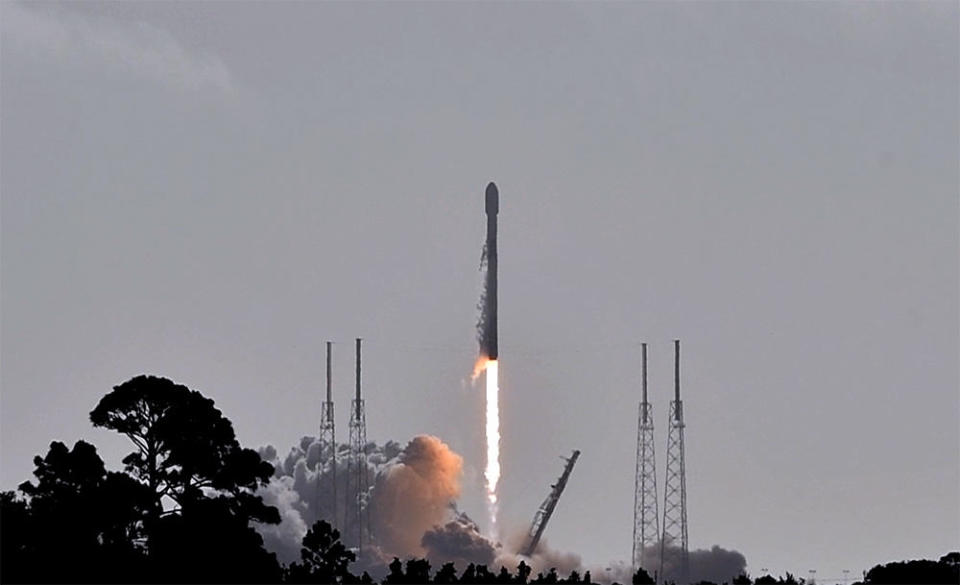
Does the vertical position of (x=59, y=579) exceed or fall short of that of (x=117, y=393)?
it falls short

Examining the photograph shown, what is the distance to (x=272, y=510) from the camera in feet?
603

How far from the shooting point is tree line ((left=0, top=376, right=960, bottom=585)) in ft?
579

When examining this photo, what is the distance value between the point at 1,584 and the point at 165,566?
8.98 m

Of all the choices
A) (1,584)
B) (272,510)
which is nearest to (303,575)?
(272,510)

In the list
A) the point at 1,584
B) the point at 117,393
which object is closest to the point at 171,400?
the point at 117,393

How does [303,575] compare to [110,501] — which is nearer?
[110,501]

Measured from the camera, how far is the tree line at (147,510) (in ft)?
579

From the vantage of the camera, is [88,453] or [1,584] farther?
[88,453]

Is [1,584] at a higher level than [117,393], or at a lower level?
lower

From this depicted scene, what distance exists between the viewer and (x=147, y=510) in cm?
18225

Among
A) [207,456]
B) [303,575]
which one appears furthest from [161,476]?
[303,575]

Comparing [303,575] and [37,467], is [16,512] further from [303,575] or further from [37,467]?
[303,575]

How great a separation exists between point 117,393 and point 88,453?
4.23 metres

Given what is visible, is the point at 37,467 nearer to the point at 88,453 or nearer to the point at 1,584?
the point at 88,453
